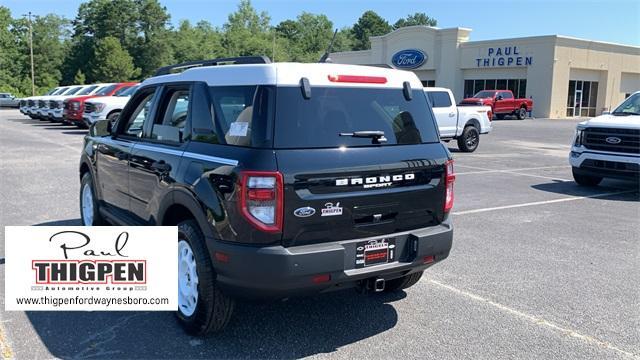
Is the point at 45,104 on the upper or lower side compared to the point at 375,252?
upper

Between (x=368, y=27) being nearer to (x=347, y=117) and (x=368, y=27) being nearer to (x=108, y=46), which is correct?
(x=108, y=46)

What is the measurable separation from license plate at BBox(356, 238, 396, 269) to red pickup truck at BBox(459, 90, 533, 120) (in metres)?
32.2

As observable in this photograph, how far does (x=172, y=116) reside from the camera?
4.52 m

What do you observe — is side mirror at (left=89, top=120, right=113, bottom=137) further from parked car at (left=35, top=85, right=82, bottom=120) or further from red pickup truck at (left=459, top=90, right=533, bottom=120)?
red pickup truck at (left=459, top=90, right=533, bottom=120)

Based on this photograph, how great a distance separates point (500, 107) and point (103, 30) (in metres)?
64.5

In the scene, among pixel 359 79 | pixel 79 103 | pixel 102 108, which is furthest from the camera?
pixel 79 103

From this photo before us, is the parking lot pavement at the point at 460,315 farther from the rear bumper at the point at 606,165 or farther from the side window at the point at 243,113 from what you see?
the rear bumper at the point at 606,165

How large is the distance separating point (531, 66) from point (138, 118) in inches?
1608

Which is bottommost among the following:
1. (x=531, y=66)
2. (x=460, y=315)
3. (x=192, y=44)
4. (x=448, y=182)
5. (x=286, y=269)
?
(x=460, y=315)

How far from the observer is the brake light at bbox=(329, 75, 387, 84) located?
3.86 m

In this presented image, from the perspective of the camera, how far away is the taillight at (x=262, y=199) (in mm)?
3377

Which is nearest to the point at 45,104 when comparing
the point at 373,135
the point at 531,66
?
the point at 373,135

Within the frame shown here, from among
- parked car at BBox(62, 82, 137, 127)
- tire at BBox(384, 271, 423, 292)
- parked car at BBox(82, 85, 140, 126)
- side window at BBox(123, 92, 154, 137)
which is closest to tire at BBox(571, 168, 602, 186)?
tire at BBox(384, 271, 423, 292)

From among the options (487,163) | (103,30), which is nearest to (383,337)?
(487,163)
